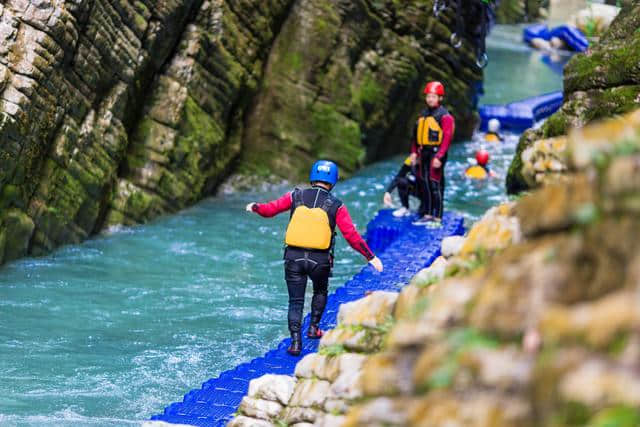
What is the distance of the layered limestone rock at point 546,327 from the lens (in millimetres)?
3021

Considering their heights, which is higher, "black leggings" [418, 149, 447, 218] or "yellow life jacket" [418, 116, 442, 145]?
"yellow life jacket" [418, 116, 442, 145]

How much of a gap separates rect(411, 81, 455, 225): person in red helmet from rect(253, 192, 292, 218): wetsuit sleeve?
385cm

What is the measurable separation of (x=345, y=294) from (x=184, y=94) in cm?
608

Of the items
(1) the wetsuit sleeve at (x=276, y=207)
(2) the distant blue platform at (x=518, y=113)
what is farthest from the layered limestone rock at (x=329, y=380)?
(2) the distant blue platform at (x=518, y=113)

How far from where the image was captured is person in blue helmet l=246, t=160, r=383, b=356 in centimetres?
786

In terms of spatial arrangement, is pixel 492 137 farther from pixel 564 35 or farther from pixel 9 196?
pixel 564 35

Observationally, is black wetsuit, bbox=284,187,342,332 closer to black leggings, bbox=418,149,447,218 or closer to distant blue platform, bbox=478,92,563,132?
black leggings, bbox=418,149,447,218

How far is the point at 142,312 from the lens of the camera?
1057 centimetres

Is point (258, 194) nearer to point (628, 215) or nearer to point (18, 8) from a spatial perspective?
point (18, 8)

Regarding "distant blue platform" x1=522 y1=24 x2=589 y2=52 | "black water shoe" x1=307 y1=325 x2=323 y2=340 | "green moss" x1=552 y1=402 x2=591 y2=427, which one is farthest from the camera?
"distant blue platform" x1=522 y1=24 x2=589 y2=52

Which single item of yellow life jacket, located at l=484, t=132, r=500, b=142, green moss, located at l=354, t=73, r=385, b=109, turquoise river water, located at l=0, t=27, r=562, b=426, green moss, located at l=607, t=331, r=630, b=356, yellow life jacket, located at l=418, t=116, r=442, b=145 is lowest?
turquoise river water, located at l=0, t=27, r=562, b=426

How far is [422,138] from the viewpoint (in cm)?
1184

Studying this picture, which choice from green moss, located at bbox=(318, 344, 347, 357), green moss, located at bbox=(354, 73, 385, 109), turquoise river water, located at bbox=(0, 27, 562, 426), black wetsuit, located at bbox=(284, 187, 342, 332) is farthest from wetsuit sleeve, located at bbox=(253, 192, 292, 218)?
green moss, located at bbox=(354, 73, 385, 109)

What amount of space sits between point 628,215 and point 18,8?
9.51m
